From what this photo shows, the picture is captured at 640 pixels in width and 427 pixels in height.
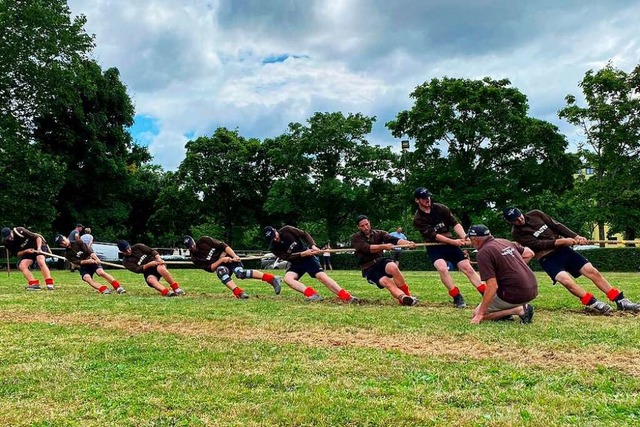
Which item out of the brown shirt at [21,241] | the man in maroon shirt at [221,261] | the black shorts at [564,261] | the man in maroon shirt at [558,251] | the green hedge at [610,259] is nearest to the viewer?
the man in maroon shirt at [558,251]

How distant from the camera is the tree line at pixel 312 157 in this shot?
27703mm

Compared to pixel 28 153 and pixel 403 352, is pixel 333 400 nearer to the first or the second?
pixel 403 352

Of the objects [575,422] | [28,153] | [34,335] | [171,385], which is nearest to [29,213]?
[28,153]

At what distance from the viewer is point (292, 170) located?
37.2 m

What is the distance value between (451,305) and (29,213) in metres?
26.8

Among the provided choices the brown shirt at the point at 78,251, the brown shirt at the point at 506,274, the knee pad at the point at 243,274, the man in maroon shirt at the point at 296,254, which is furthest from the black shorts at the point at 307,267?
the brown shirt at the point at 78,251

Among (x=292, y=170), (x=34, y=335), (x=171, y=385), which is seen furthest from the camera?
(x=292, y=170)

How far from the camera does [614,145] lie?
2695cm

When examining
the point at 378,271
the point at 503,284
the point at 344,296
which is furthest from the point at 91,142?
the point at 503,284

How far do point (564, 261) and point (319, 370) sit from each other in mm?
5328

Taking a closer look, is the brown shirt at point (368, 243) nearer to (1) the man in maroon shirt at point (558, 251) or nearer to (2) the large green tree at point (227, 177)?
(1) the man in maroon shirt at point (558, 251)

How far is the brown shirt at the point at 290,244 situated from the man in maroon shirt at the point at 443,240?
243cm

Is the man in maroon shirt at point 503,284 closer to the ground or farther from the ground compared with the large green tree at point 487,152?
closer to the ground

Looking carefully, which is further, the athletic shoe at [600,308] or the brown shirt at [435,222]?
the brown shirt at [435,222]
